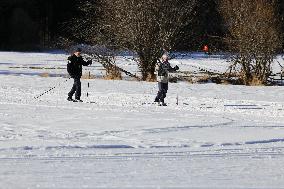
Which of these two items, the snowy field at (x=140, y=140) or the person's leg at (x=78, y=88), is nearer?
the snowy field at (x=140, y=140)

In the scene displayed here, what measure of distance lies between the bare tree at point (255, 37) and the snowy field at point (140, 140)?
650 centimetres

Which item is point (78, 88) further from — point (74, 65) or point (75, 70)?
point (74, 65)

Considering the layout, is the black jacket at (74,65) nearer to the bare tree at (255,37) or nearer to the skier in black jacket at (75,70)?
the skier in black jacket at (75,70)

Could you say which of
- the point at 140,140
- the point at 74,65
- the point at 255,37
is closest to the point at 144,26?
the point at 255,37

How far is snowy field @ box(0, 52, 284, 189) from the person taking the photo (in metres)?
8.81

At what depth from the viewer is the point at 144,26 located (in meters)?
30.1

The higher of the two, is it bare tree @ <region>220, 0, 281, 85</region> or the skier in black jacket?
bare tree @ <region>220, 0, 281, 85</region>

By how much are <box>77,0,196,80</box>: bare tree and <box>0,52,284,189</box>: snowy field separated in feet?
23.6

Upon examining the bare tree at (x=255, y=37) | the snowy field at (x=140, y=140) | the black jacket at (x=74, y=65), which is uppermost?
the bare tree at (x=255, y=37)

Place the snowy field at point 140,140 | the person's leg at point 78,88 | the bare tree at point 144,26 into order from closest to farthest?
the snowy field at point 140,140
the person's leg at point 78,88
the bare tree at point 144,26

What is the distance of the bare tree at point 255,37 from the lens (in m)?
29.7

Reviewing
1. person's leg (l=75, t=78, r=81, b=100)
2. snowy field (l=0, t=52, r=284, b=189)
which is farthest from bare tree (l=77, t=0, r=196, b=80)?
person's leg (l=75, t=78, r=81, b=100)

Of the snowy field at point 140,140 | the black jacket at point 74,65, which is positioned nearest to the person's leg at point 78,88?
the black jacket at point 74,65

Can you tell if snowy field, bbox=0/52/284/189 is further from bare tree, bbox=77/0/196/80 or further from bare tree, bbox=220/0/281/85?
bare tree, bbox=77/0/196/80
